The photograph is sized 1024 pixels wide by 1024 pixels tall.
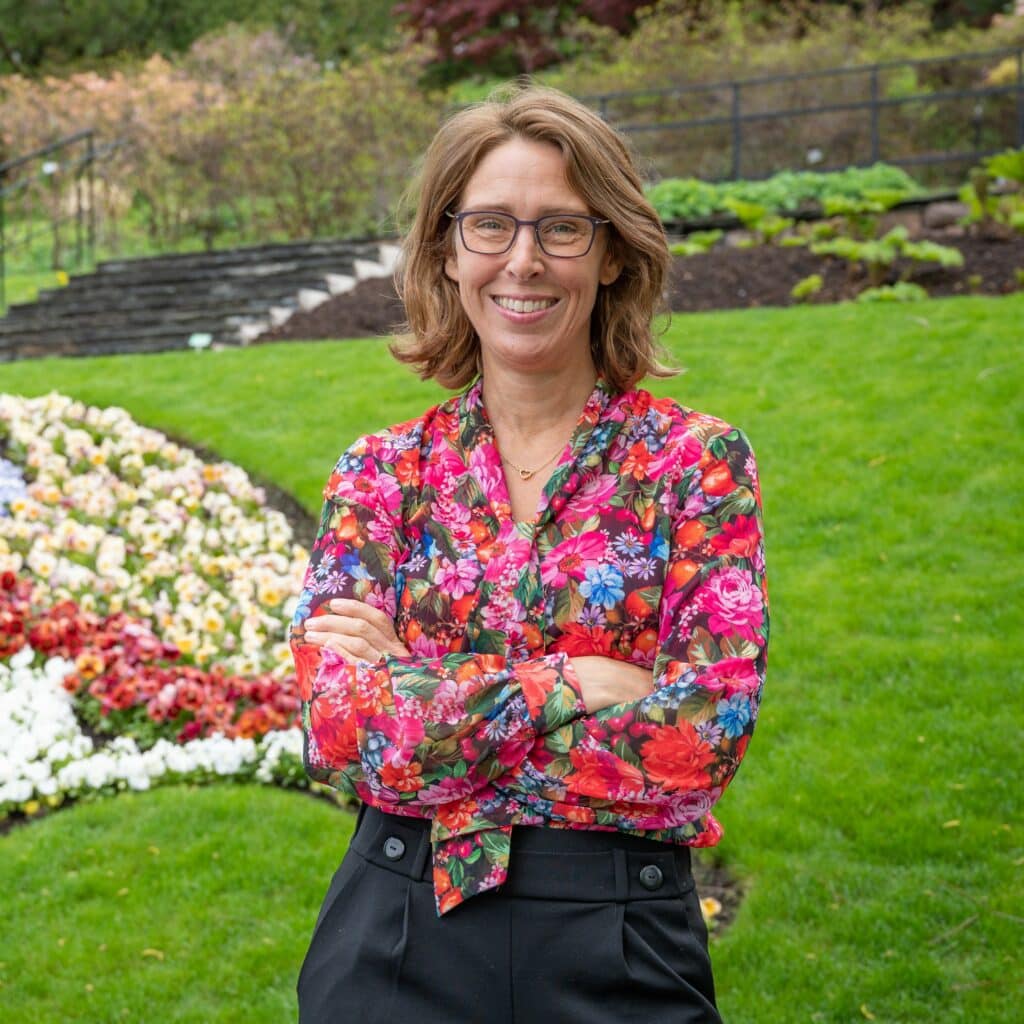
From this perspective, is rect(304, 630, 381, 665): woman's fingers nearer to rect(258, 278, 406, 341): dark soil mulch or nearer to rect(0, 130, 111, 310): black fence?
rect(258, 278, 406, 341): dark soil mulch

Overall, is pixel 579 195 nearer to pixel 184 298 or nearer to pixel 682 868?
pixel 682 868

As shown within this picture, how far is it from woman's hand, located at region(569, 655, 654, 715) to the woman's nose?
2.03 ft

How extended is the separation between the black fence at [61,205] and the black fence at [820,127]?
20.7 ft

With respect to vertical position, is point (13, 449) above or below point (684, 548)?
below

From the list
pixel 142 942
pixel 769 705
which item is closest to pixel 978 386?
pixel 769 705

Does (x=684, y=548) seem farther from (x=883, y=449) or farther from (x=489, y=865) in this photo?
(x=883, y=449)

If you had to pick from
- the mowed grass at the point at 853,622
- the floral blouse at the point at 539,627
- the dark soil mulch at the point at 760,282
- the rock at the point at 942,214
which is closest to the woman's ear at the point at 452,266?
the floral blouse at the point at 539,627

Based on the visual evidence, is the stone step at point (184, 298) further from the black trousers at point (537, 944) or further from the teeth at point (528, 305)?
the black trousers at point (537, 944)

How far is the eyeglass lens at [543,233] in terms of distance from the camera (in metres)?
2.29

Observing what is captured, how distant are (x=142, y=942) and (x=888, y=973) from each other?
2061mm

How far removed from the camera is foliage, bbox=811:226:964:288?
980 cm

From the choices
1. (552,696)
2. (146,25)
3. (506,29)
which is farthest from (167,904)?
(146,25)

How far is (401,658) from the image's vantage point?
7.25 feet

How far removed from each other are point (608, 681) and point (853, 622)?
3.84m
